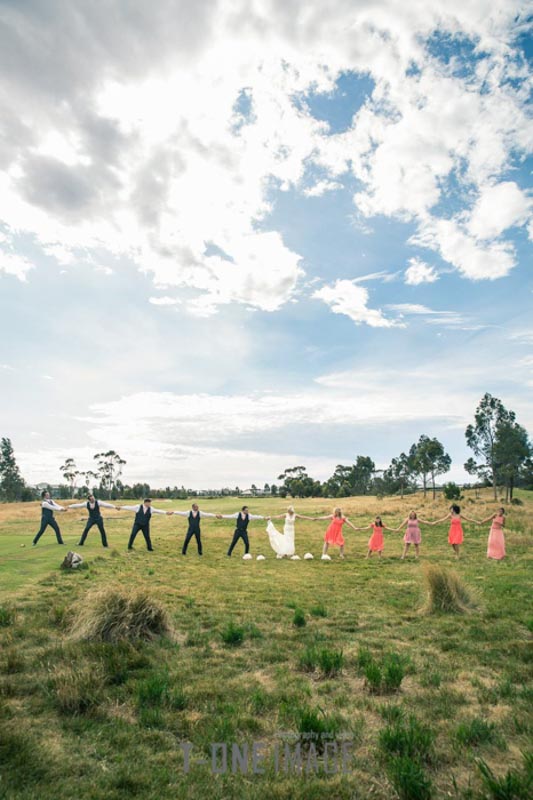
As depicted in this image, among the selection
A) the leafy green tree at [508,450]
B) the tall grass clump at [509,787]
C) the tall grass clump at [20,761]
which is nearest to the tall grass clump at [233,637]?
the tall grass clump at [20,761]

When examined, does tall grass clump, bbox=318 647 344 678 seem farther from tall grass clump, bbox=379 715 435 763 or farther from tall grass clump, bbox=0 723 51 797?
tall grass clump, bbox=0 723 51 797

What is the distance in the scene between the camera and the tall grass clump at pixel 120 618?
7496mm

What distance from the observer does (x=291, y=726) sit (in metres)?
4.89

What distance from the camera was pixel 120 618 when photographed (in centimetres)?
771

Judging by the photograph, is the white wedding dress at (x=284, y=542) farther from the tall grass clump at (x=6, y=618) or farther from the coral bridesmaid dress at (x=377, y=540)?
the tall grass clump at (x=6, y=618)

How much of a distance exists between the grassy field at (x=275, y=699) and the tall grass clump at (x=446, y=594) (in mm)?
334

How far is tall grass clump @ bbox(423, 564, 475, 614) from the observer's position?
387 inches

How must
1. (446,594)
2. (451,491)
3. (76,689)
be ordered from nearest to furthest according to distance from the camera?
(76,689), (446,594), (451,491)

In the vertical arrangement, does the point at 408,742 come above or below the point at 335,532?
above

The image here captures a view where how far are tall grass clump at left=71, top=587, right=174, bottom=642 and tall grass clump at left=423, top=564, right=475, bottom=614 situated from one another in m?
5.87

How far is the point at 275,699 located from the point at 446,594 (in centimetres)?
610

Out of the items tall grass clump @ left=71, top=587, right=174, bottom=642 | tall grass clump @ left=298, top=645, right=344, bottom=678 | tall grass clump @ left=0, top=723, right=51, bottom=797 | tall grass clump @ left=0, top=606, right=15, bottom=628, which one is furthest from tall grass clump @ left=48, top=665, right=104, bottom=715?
tall grass clump @ left=0, top=606, right=15, bottom=628

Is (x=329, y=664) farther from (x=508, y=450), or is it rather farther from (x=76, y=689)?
(x=508, y=450)

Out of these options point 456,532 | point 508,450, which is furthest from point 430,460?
point 456,532
